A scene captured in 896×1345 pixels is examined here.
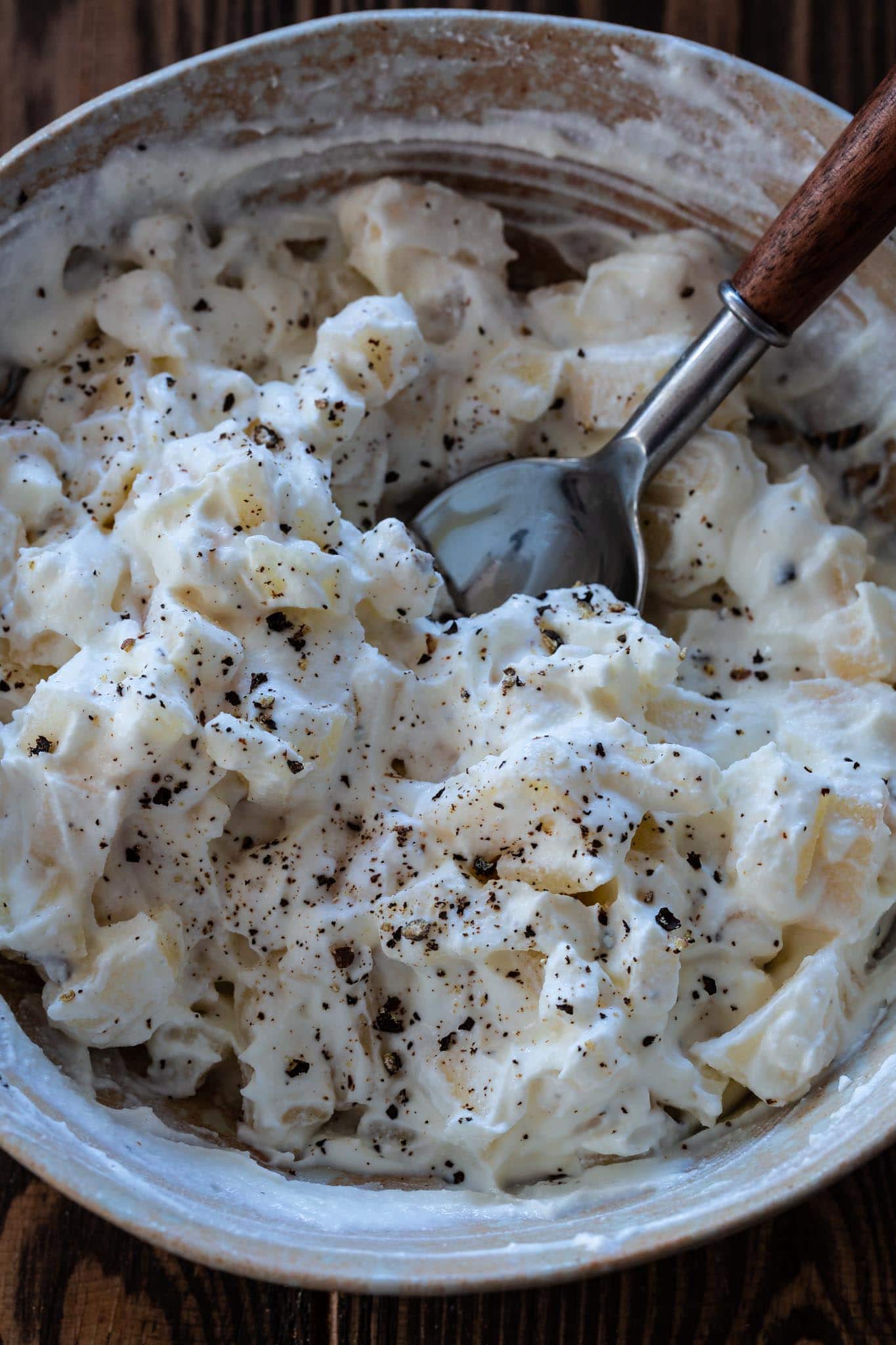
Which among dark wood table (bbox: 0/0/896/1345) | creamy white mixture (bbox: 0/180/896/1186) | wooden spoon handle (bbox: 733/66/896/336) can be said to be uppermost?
wooden spoon handle (bbox: 733/66/896/336)

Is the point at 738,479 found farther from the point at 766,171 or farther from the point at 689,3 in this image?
the point at 689,3

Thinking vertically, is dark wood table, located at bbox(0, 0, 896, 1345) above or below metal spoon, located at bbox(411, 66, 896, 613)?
below

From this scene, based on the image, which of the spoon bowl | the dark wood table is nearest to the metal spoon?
the spoon bowl

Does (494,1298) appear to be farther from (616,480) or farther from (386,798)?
(616,480)

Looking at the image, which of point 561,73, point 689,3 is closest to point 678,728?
point 561,73

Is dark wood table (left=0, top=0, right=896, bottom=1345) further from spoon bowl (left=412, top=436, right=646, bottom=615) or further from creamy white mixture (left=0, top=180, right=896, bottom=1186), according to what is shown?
spoon bowl (left=412, top=436, right=646, bottom=615)

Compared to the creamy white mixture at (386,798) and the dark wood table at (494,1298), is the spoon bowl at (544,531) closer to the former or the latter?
the creamy white mixture at (386,798)
